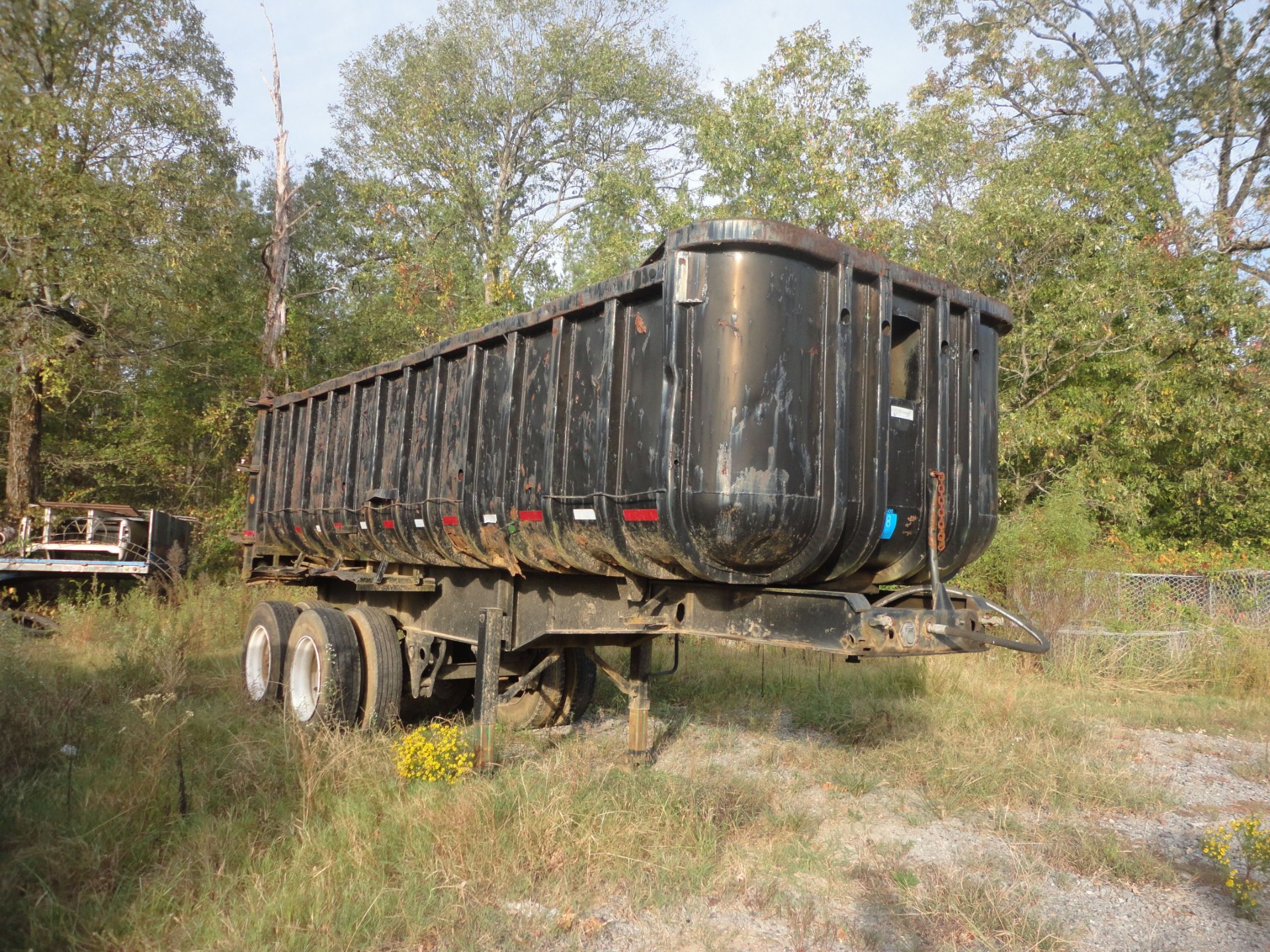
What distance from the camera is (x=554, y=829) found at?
4.24m

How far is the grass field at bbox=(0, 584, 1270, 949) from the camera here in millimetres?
3564

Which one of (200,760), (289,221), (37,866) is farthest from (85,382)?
(37,866)

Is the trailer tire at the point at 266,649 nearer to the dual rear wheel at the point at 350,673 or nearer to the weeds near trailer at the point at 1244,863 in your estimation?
the dual rear wheel at the point at 350,673

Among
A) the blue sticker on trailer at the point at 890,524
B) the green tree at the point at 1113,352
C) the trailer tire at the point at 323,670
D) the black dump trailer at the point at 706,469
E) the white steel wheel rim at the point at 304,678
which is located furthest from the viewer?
the green tree at the point at 1113,352

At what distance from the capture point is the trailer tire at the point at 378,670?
6.26 metres

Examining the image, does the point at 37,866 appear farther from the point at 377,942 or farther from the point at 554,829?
the point at 554,829

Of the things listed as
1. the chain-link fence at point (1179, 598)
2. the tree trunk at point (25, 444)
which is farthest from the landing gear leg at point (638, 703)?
the tree trunk at point (25, 444)

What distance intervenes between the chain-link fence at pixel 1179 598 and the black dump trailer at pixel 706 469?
7.27 m

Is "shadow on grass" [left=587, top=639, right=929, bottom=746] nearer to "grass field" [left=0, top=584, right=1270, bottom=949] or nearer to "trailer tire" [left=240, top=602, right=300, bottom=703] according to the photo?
"grass field" [left=0, top=584, right=1270, bottom=949]

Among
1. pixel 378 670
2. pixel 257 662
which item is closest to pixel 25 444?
pixel 257 662

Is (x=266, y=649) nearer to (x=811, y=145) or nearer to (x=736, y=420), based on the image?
(x=736, y=420)

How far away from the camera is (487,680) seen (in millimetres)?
5348

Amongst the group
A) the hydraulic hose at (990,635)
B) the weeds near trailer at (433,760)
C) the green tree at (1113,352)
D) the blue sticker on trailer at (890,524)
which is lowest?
the weeds near trailer at (433,760)

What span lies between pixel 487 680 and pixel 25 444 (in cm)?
1241
